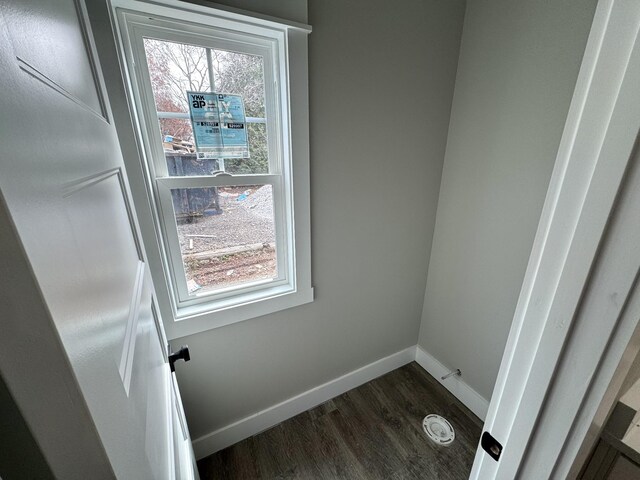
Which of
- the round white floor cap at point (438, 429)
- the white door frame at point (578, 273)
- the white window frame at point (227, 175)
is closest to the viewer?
the white door frame at point (578, 273)

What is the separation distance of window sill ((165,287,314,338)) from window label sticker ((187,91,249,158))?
0.69 metres

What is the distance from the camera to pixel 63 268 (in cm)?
25

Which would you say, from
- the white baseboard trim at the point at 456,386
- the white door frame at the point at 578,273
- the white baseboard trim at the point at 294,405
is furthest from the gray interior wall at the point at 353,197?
the white door frame at the point at 578,273

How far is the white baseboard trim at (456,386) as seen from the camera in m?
1.65

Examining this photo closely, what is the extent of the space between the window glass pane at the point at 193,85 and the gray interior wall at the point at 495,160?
1.14 meters

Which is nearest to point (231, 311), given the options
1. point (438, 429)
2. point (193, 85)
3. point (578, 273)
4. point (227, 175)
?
point (227, 175)

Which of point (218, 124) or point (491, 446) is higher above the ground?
point (218, 124)

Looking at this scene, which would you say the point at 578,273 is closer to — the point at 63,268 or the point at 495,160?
the point at 63,268

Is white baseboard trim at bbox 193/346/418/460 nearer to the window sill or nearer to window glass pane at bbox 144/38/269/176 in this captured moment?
the window sill

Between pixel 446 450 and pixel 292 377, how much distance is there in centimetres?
94

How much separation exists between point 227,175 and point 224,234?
11.0 inches

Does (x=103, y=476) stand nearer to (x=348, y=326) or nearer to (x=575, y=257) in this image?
(x=575, y=257)

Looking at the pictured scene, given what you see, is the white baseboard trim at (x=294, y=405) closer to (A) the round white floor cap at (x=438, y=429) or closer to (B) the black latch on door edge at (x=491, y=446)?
(A) the round white floor cap at (x=438, y=429)

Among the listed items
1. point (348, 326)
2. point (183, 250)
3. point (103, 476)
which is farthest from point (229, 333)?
point (103, 476)
